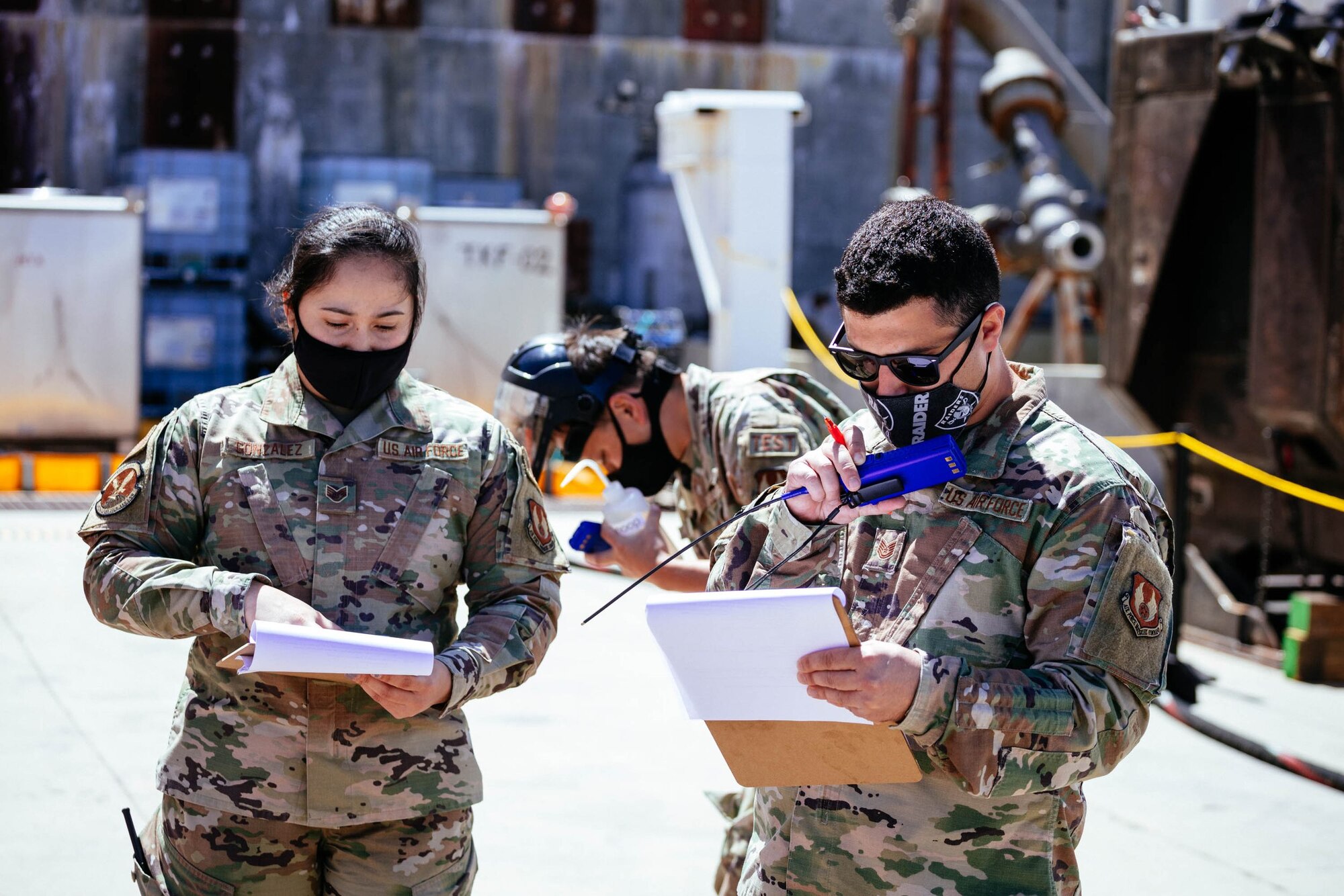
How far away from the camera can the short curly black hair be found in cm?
205

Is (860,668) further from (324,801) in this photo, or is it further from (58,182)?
(58,182)

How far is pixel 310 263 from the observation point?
8.18ft

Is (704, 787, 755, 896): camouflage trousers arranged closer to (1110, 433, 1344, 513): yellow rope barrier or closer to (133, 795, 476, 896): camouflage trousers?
(133, 795, 476, 896): camouflage trousers

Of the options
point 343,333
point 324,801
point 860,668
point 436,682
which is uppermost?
point 343,333

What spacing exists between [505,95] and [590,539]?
15.1 m

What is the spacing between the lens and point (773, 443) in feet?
10.5

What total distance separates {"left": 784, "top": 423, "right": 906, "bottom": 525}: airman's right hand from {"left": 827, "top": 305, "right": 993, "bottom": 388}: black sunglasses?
11cm

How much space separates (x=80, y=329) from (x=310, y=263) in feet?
32.0

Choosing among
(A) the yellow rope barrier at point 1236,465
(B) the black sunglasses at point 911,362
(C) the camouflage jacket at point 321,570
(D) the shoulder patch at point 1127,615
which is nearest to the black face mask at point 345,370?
(C) the camouflage jacket at point 321,570

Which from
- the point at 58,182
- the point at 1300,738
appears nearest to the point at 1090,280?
the point at 1300,738

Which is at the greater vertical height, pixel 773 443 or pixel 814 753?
pixel 773 443

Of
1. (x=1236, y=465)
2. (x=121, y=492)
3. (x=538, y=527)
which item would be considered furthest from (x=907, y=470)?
(x=1236, y=465)

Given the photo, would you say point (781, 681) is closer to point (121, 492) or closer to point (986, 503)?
point (986, 503)

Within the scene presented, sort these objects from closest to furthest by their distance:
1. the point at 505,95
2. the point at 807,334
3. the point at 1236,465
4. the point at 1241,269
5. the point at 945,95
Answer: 1. the point at 1236,465
2. the point at 1241,269
3. the point at 807,334
4. the point at 945,95
5. the point at 505,95
